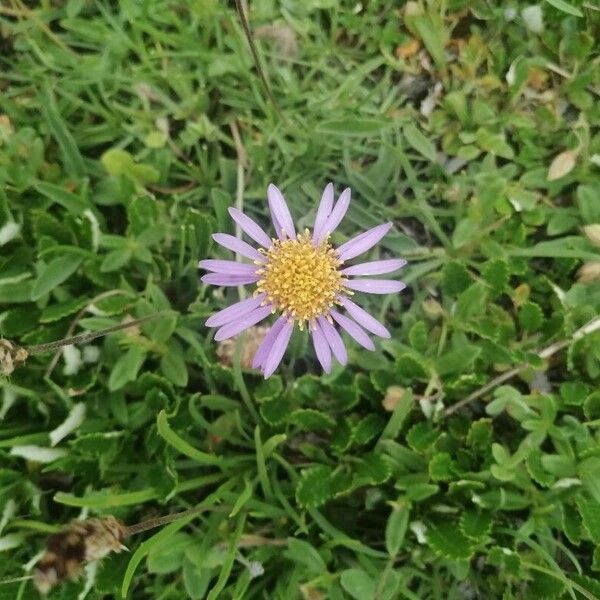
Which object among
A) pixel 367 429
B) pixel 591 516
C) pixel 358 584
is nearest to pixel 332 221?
pixel 367 429

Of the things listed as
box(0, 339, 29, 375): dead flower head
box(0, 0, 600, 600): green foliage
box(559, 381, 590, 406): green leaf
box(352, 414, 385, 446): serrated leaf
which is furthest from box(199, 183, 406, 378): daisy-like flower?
box(559, 381, 590, 406): green leaf

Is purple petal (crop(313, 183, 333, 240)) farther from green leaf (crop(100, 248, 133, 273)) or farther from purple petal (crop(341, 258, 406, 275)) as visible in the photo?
green leaf (crop(100, 248, 133, 273))

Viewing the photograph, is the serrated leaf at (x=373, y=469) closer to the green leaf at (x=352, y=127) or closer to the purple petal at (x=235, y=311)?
the purple petal at (x=235, y=311)

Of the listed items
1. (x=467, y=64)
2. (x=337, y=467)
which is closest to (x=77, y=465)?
(x=337, y=467)

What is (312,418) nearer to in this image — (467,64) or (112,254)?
(112,254)

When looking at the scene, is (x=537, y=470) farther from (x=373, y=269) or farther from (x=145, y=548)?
(x=145, y=548)

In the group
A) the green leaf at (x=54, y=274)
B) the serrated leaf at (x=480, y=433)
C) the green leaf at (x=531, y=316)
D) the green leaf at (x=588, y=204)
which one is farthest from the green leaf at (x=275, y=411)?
the green leaf at (x=588, y=204)

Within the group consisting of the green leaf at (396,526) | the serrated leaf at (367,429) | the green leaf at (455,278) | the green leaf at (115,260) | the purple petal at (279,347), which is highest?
the green leaf at (115,260)

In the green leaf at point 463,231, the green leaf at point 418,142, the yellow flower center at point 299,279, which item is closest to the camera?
the yellow flower center at point 299,279
